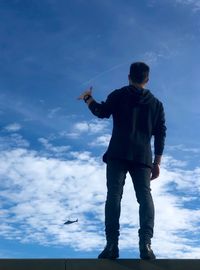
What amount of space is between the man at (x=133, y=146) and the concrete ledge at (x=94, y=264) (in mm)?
276

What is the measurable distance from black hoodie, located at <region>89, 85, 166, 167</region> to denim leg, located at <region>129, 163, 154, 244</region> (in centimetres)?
15

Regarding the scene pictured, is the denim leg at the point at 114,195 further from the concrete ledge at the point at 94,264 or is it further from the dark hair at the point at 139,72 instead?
the dark hair at the point at 139,72

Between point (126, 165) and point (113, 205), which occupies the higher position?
point (126, 165)

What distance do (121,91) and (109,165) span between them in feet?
3.53

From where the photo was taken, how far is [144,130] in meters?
6.80

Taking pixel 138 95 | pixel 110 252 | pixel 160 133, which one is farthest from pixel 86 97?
pixel 110 252

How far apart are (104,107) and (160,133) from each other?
89 centimetres

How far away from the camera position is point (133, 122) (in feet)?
22.1

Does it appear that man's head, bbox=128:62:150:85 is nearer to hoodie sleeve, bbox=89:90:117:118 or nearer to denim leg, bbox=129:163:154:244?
hoodie sleeve, bbox=89:90:117:118

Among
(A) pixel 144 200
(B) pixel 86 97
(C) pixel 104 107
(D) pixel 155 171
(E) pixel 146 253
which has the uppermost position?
(B) pixel 86 97

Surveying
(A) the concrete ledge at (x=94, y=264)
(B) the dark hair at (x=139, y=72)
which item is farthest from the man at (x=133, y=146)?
(A) the concrete ledge at (x=94, y=264)

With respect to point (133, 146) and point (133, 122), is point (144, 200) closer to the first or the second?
point (133, 146)

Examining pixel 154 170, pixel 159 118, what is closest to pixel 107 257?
pixel 154 170

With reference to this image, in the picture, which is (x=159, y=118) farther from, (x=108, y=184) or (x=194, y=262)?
(x=194, y=262)
